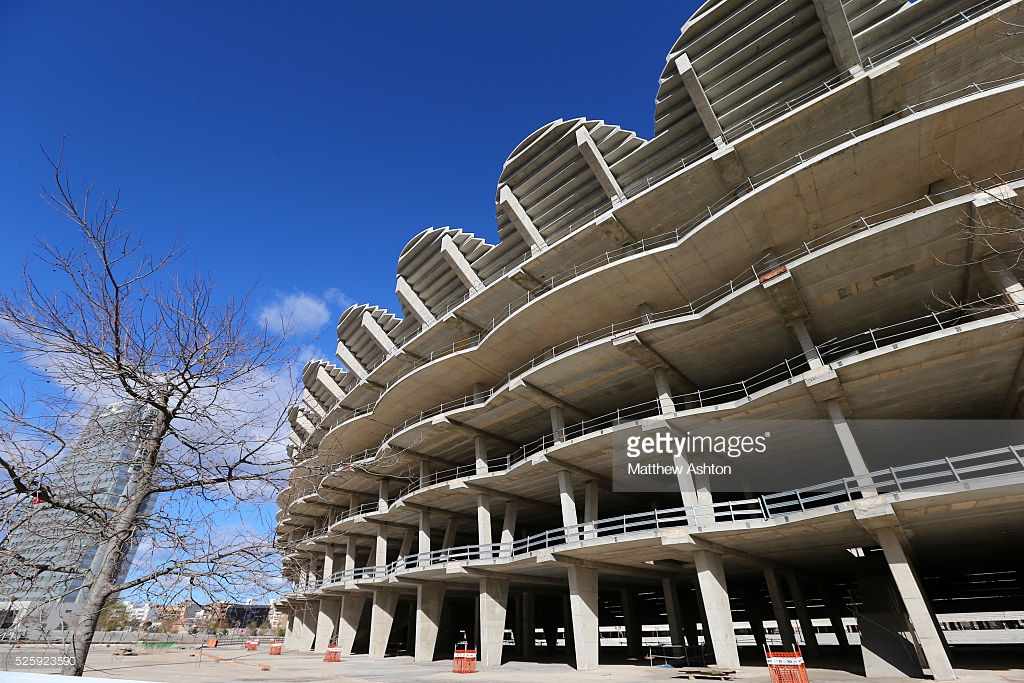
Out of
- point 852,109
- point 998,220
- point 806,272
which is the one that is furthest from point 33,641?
point 852,109

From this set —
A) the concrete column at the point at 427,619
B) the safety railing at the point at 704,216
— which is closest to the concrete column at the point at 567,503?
the safety railing at the point at 704,216

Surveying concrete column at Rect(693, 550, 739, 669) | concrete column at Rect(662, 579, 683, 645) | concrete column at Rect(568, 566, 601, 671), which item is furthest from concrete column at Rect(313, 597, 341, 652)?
concrete column at Rect(693, 550, 739, 669)

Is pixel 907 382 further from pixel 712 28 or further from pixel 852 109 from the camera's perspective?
pixel 712 28

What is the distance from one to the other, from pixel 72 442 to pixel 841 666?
2019 cm

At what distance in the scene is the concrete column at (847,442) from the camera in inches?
491

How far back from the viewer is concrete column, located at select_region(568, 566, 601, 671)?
1520 centimetres

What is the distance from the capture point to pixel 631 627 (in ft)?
79.9

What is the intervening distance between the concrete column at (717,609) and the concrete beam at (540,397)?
776 cm

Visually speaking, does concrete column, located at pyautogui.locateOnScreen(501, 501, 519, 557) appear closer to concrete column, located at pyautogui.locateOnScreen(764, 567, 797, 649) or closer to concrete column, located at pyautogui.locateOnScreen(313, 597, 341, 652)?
concrete column, located at pyautogui.locateOnScreen(764, 567, 797, 649)

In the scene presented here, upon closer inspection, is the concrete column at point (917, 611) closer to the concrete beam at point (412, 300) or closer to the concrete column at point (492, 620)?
the concrete column at point (492, 620)

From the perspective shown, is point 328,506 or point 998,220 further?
point 328,506

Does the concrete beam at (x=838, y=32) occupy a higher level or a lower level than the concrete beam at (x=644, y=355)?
higher

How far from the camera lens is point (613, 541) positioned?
14.5 m

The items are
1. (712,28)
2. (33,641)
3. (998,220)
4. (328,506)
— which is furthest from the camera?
(328,506)
